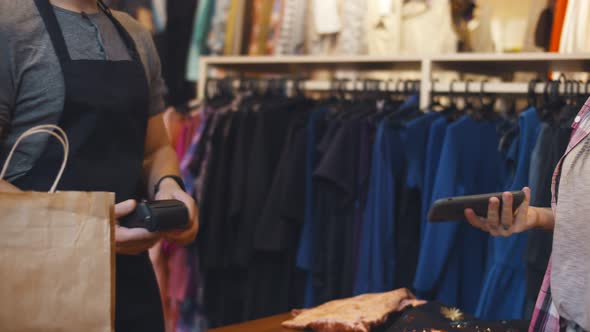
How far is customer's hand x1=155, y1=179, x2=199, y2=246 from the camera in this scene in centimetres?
128

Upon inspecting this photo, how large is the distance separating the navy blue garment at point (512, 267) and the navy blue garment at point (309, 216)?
0.70 m

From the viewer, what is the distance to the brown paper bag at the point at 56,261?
3.19 feet

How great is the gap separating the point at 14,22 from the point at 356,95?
71.3 inches

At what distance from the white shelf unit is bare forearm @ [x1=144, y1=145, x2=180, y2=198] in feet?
4.32

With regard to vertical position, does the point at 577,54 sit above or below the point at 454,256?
above

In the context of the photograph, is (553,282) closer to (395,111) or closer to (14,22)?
(14,22)

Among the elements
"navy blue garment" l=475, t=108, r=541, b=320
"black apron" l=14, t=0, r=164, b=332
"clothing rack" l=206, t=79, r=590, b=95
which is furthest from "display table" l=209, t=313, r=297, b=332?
"clothing rack" l=206, t=79, r=590, b=95

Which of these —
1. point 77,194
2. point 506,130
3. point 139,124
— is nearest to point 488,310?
point 506,130

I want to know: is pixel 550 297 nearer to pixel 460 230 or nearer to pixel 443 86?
pixel 460 230

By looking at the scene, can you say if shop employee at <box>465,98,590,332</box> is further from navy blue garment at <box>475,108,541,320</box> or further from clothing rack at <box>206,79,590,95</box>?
clothing rack at <box>206,79,590,95</box>

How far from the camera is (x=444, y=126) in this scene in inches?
94.0

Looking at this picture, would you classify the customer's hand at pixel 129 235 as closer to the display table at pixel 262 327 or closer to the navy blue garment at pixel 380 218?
the display table at pixel 262 327

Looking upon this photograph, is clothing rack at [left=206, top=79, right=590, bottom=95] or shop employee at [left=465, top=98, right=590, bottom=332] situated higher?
clothing rack at [left=206, top=79, right=590, bottom=95]

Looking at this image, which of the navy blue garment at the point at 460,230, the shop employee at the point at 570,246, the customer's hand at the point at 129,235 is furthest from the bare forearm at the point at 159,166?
the navy blue garment at the point at 460,230
